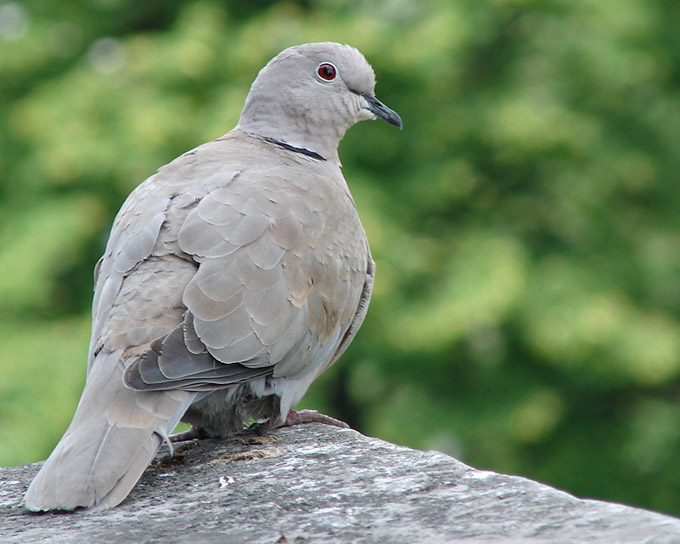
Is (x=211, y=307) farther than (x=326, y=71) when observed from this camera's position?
No

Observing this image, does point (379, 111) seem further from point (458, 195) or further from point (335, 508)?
point (458, 195)

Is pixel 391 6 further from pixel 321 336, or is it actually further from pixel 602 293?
pixel 321 336

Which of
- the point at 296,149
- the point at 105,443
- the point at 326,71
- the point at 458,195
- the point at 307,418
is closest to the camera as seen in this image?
the point at 105,443

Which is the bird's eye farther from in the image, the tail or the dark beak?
the tail

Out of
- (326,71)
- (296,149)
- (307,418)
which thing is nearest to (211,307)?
(307,418)

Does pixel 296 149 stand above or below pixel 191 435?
above

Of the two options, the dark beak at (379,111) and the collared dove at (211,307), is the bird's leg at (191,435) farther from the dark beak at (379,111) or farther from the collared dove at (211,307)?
the dark beak at (379,111)

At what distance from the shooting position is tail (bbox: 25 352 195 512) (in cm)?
271

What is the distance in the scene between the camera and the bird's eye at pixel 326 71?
4655mm

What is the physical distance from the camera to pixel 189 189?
3.69m

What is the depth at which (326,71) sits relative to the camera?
184 inches

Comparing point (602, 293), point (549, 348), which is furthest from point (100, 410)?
point (602, 293)

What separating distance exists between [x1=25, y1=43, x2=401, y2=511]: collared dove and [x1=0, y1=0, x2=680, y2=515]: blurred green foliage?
134 inches

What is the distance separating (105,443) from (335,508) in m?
0.68
